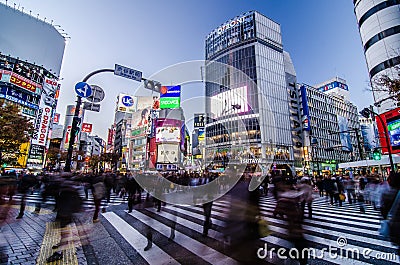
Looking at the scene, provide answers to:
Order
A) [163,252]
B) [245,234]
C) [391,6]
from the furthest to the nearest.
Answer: [391,6] → [163,252] → [245,234]

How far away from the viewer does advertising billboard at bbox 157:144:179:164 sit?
171ft

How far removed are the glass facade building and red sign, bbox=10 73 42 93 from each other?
1610 inches

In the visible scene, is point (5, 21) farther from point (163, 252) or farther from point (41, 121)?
point (163, 252)

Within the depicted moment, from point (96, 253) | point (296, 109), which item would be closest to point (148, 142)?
point (296, 109)

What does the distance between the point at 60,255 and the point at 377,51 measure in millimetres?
37848

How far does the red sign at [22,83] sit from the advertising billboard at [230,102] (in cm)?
4681

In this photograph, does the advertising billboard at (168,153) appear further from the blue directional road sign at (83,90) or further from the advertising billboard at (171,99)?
the blue directional road sign at (83,90)

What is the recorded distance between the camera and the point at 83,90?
26.7ft

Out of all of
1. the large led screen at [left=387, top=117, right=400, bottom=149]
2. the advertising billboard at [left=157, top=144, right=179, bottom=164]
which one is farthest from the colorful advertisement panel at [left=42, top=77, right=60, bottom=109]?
the large led screen at [left=387, top=117, right=400, bottom=149]

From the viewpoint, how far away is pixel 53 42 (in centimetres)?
6122

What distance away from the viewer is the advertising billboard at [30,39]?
53656mm

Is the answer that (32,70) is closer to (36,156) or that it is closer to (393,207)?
(36,156)

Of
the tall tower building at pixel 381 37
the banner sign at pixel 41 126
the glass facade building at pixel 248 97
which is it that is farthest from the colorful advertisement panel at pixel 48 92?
the tall tower building at pixel 381 37

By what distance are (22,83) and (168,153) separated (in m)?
35.2
